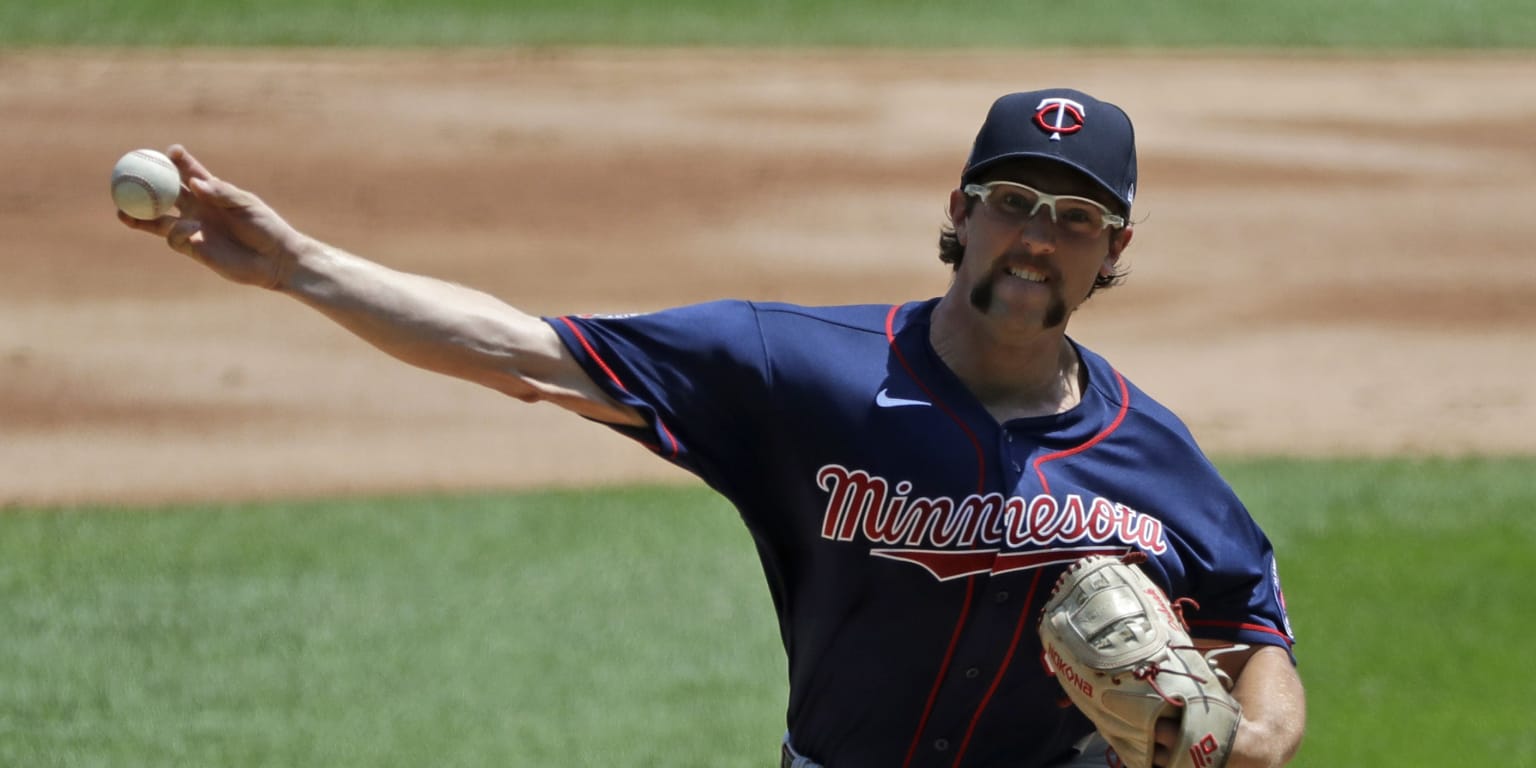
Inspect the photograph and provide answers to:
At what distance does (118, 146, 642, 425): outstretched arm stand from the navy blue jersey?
9 cm

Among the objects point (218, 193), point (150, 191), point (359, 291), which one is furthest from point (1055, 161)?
point (150, 191)

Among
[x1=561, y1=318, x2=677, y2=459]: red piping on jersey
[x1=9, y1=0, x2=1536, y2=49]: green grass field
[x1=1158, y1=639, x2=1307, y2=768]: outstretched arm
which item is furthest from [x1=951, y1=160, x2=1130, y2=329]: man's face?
[x1=9, y1=0, x2=1536, y2=49]: green grass field

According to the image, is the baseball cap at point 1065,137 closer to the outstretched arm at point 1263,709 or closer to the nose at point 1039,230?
the nose at point 1039,230

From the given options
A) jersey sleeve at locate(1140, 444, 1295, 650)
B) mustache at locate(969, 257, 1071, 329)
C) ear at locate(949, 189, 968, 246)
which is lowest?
jersey sleeve at locate(1140, 444, 1295, 650)

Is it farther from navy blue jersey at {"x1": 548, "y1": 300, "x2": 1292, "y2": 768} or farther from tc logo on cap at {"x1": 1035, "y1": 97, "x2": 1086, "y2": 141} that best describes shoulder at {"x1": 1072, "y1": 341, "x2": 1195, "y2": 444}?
tc logo on cap at {"x1": 1035, "y1": 97, "x2": 1086, "y2": 141}

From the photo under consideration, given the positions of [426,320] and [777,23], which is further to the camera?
[777,23]

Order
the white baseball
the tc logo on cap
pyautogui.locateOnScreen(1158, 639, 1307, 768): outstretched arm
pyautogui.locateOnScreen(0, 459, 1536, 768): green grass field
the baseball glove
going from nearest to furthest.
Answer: the white baseball
the baseball glove
pyautogui.locateOnScreen(1158, 639, 1307, 768): outstretched arm
the tc logo on cap
pyautogui.locateOnScreen(0, 459, 1536, 768): green grass field

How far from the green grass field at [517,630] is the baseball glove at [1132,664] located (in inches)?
97.7

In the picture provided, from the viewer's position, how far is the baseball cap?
10.4ft

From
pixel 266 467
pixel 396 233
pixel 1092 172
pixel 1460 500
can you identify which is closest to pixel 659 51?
pixel 396 233

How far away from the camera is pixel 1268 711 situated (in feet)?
10.6

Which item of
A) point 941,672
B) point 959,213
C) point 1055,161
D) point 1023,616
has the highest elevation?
point 1055,161

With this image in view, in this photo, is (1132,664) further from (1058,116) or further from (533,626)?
(533,626)

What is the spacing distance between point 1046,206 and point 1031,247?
8cm
